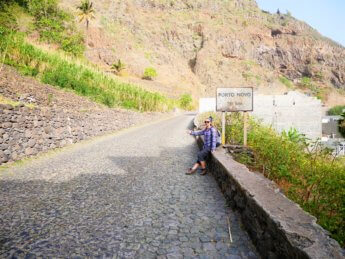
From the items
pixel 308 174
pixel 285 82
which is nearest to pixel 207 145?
pixel 308 174

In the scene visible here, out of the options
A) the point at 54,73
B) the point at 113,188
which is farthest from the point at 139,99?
the point at 113,188

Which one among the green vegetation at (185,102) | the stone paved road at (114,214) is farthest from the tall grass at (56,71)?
the green vegetation at (185,102)

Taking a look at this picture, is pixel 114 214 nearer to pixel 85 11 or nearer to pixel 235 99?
pixel 235 99

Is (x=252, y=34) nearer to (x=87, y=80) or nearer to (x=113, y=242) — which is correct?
(x=87, y=80)

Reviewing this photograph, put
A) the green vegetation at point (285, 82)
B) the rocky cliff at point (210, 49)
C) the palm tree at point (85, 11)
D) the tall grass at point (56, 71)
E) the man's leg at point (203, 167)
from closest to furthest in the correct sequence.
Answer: the man's leg at point (203, 167) → the tall grass at point (56, 71) → the palm tree at point (85, 11) → the rocky cliff at point (210, 49) → the green vegetation at point (285, 82)

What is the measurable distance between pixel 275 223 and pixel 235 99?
609 centimetres

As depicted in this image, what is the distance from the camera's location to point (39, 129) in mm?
10156

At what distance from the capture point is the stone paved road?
3.51 meters

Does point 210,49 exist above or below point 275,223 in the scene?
above

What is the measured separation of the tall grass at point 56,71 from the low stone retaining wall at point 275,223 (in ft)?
45.1

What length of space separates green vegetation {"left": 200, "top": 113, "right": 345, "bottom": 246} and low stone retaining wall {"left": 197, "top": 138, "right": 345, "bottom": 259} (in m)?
0.80

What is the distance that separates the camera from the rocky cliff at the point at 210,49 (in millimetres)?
85000

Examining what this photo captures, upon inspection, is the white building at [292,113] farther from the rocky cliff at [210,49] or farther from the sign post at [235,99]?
the rocky cliff at [210,49]

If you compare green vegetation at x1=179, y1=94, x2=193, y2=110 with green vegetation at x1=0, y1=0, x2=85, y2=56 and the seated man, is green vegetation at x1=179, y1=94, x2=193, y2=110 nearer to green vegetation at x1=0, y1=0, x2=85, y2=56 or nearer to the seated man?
green vegetation at x1=0, y1=0, x2=85, y2=56
